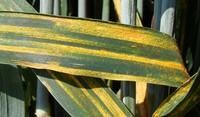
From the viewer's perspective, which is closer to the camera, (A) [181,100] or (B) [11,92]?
(A) [181,100]

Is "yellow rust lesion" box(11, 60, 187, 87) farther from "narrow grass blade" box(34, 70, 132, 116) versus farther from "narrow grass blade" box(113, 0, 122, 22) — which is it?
"narrow grass blade" box(113, 0, 122, 22)

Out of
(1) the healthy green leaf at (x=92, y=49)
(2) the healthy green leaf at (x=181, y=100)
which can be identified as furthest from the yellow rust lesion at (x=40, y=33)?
(2) the healthy green leaf at (x=181, y=100)

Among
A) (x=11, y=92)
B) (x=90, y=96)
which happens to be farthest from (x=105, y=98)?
(x=11, y=92)

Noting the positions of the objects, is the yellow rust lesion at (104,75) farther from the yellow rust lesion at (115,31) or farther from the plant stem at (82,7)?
the plant stem at (82,7)

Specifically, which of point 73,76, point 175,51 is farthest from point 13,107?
point 175,51

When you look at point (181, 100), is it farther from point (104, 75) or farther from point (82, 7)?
point (82, 7)

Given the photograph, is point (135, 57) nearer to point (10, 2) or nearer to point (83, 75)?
point (83, 75)
